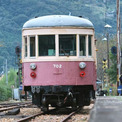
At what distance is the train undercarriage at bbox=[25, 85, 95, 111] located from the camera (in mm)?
16547

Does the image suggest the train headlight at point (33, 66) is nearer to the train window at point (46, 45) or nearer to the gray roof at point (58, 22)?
the train window at point (46, 45)

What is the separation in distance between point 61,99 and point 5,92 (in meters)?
24.1

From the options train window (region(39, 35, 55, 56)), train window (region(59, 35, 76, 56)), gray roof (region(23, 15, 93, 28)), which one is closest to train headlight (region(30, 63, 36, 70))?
train window (region(39, 35, 55, 56))

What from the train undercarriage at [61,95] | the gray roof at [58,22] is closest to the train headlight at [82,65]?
the train undercarriage at [61,95]

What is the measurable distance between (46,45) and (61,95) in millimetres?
1619

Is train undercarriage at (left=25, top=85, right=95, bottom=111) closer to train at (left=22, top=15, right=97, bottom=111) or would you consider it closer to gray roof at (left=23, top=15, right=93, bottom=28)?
train at (left=22, top=15, right=97, bottom=111)

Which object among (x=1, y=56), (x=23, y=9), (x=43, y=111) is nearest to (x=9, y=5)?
(x=23, y=9)

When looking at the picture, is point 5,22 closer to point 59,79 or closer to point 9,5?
point 9,5

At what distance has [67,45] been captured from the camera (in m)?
16.7

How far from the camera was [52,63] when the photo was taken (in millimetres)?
16516

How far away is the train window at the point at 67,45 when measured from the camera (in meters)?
16.7

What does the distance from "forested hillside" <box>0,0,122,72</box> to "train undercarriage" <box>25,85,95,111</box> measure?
4510 inches

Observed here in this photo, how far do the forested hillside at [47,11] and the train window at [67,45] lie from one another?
115182mm

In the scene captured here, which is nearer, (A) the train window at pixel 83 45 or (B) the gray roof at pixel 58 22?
(B) the gray roof at pixel 58 22
